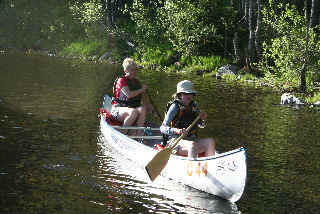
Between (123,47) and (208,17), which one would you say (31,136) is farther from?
(123,47)

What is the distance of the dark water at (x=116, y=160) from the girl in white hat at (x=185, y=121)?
0.70 m

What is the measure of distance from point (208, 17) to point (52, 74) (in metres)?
10.9

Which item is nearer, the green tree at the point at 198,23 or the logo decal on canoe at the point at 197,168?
the logo decal on canoe at the point at 197,168

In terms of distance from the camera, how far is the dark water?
8.77 metres

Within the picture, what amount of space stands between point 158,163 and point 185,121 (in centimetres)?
98

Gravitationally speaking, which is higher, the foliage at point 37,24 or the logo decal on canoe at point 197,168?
the foliage at point 37,24

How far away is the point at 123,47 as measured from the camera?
144 ft

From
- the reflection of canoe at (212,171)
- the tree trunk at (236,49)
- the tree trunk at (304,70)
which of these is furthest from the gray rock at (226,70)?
the reflection of canoe at (212,171)

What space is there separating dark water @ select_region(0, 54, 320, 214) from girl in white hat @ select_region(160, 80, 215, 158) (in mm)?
701

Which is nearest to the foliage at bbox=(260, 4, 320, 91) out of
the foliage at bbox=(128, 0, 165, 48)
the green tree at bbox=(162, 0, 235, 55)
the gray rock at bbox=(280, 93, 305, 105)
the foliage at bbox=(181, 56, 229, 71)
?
the gray rock at bbox=(280, 93, 305, 105)

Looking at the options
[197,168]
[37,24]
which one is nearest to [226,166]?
[197,168]

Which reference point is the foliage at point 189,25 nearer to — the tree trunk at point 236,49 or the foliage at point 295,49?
the tree trunk at point 236,49

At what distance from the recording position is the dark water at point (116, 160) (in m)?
8.77

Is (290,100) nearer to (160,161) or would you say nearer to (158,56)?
(160,161)
